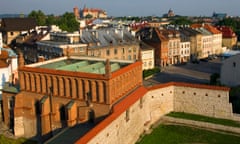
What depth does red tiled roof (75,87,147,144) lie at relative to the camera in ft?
75.4

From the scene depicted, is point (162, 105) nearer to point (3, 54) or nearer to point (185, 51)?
point (3, 54)

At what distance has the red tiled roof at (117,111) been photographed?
23.0m

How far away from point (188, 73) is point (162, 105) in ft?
112

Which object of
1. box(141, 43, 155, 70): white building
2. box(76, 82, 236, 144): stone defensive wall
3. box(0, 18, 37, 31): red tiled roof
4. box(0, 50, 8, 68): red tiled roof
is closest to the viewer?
box(76, 82, 236, 144): stone defensive wall

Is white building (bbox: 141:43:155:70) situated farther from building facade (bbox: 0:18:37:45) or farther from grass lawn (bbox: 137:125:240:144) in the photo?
grass lawn (bbox: 137:125:240:144)

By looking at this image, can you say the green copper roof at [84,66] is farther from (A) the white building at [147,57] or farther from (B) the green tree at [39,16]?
(B) the green tree at [39,16]

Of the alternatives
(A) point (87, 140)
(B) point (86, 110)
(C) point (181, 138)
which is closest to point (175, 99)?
(C) point (181, 138)

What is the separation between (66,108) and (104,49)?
115ft

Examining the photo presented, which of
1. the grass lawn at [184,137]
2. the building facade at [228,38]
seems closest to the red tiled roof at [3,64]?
the grass lawn at [184,137]

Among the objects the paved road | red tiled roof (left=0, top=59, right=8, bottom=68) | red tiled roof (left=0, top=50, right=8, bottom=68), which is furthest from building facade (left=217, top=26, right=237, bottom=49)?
red tiled roof (left=0, top=59, right=8, bottom=68)

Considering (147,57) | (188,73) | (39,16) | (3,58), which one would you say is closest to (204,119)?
(188,73)

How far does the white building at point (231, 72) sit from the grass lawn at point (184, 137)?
17.8 m

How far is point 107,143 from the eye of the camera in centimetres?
2691

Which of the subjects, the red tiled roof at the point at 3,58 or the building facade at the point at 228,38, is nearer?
the red tiled roof at the point at 3,58
